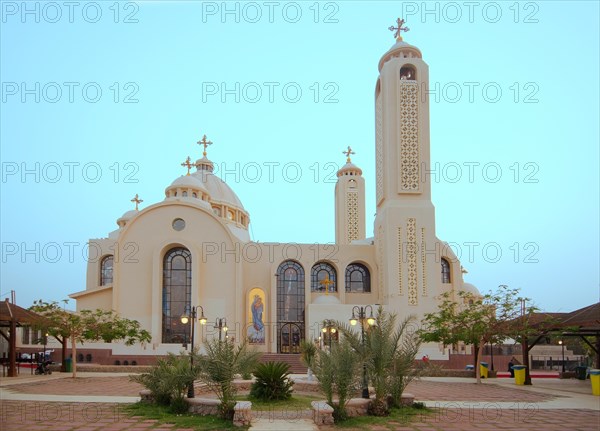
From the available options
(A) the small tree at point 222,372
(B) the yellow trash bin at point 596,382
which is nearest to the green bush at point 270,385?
(A) the small tree at point 222,372

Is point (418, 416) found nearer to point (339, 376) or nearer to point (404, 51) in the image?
point (339, 376)

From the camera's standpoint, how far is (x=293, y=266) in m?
40.1

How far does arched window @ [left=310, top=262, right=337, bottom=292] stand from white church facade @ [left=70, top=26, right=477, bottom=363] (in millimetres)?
65

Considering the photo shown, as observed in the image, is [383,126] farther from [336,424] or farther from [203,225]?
[336,424]

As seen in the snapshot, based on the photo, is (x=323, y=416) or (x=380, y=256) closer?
(x=323, y=416)

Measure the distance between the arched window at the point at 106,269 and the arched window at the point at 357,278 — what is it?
16.7 metres

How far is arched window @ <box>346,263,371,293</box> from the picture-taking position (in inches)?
1583

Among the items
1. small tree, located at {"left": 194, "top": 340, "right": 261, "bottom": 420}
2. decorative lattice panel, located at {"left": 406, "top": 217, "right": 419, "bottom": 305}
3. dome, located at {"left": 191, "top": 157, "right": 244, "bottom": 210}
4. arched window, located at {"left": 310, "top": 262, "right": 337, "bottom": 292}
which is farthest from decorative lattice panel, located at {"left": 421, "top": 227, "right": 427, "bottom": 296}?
small tree, located at {"left": 194, "top": 340, "right": 261, "bottom": 420}

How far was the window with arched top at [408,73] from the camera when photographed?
37.5 m

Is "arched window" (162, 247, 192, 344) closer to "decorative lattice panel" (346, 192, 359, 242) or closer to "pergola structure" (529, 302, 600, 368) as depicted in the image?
"decorative lattice panel" (346, 192, 359, 242)

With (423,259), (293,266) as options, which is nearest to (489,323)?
(423,259)

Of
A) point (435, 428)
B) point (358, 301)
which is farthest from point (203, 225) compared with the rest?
point (435, 428)

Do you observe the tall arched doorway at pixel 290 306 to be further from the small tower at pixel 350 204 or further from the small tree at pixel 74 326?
the small tree at pixel 74 326

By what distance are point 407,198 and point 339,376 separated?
2533 cm
